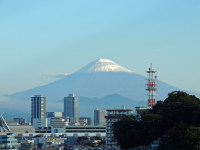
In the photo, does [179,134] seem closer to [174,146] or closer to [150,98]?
[174,146]

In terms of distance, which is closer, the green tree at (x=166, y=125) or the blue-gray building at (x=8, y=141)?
the green tree at (x=166, y=125)

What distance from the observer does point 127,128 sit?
9631 cm

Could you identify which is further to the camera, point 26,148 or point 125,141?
point 26,148

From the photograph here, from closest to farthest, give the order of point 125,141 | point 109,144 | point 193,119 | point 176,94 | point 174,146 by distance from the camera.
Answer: point 174,146 → point 193,119 → point 125,141 → point 176,94 → point 109,144

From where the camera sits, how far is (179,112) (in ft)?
293

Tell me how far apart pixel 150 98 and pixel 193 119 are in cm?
5109

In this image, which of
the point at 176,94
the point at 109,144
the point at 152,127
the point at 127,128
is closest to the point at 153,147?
the point at 152,127

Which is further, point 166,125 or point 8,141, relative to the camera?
point 8,141

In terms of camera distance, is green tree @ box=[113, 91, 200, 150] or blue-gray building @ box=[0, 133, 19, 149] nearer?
green tree @ box=[113, 91, 200, 150]

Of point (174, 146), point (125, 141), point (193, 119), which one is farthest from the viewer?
point (125, 141)

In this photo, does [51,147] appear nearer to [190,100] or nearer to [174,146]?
[190,100]

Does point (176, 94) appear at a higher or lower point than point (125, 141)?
higher

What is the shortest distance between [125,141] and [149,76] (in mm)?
45081

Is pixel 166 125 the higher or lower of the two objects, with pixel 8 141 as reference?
higher
